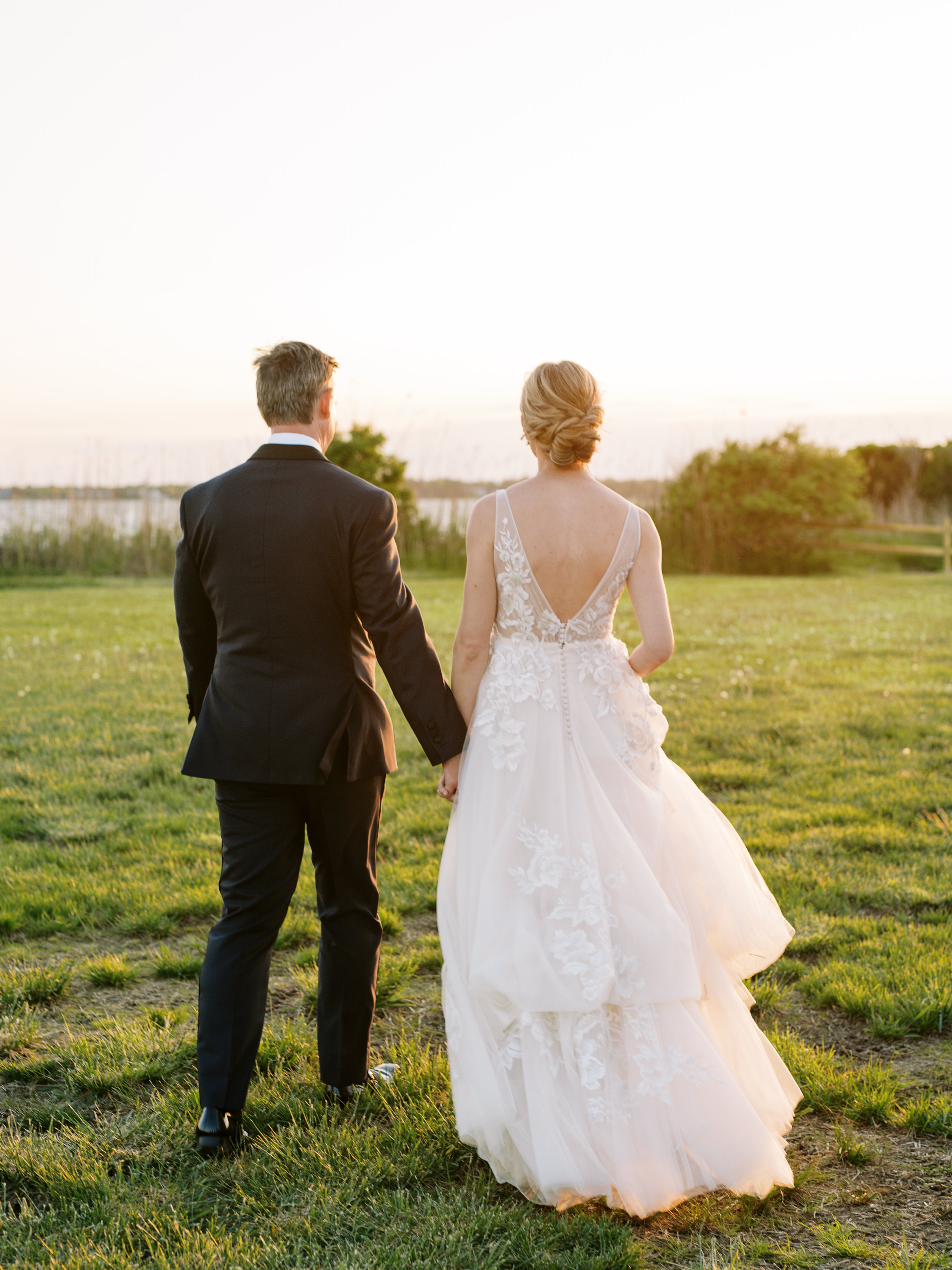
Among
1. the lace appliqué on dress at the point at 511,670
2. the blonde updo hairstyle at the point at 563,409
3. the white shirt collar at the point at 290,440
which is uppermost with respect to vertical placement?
the blonde updo hairstyle at the point at 563,409

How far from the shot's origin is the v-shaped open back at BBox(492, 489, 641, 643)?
9.70 ft

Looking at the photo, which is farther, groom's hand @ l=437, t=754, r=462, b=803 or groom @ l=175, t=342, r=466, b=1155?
groom's hand @ l=437, t=754, r=462, b=803

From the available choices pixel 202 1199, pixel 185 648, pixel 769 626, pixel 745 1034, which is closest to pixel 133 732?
pixel 185 648

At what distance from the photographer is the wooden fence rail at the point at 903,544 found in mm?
23594

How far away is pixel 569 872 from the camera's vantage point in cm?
276

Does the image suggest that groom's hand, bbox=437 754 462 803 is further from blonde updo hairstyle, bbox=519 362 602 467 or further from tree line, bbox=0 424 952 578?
tree line, bbox=0 424 952 578

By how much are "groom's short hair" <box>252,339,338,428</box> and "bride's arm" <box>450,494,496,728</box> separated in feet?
1.85

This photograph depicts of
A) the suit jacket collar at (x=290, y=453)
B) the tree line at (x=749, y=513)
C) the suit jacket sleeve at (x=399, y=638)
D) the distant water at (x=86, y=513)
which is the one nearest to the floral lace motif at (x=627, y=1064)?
the suit jacket sleeve at (x=399, y=638)

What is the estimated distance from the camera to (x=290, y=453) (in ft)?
9.34

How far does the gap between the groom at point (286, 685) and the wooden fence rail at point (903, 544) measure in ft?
75.1

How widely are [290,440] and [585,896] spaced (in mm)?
1507

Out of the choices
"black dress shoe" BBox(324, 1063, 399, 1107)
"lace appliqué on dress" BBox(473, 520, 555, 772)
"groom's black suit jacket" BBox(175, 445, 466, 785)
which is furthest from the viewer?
"black dress shoe" BBox(324, 1063, 399, 1107)

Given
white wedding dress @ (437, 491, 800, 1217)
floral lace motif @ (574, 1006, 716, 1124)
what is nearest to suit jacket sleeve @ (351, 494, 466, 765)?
white wedding dress @ (437, 491, 800, 1217)

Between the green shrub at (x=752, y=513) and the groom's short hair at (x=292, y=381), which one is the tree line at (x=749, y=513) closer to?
the green shrub at (x=752, y=513)
